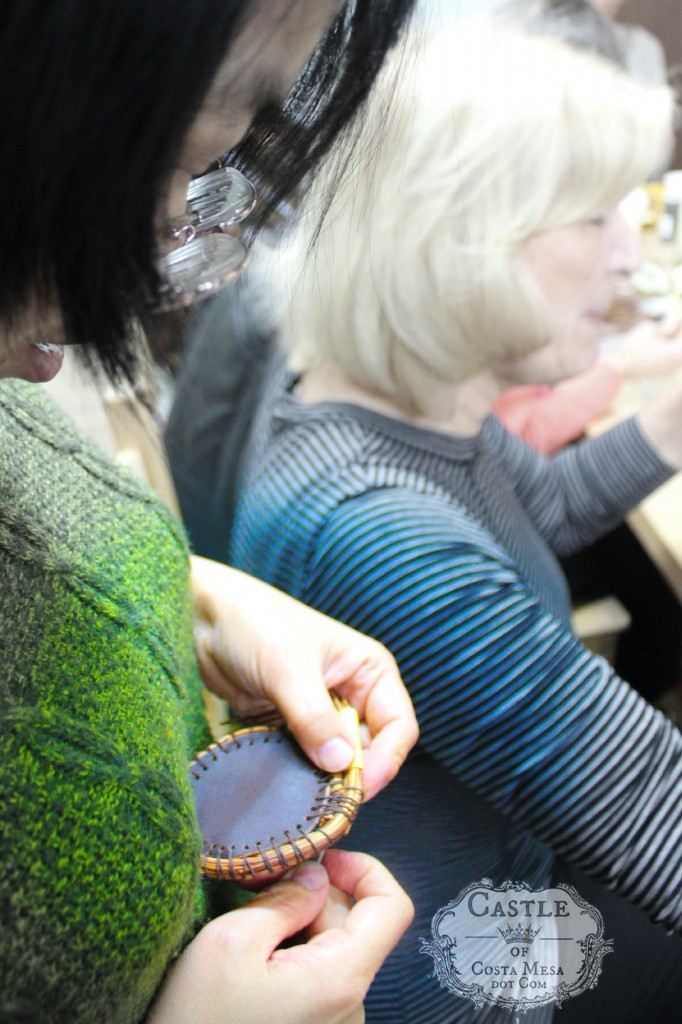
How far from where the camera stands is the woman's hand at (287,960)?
15.6 inches

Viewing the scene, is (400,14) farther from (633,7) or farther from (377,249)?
(633,7)

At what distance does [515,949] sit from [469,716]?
0.16 meters

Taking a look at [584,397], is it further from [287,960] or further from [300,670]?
[287,960]

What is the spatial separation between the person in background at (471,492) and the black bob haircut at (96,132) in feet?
0.86

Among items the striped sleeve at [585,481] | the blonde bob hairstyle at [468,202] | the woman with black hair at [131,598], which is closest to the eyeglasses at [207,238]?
the woman with black hair at [131,598]

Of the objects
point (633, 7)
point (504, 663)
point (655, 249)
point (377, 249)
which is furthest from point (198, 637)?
point (633, 7)

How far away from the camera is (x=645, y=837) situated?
643 millimetres

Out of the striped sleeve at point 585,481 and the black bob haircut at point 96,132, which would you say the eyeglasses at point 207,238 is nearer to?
the black bob haircut at point 96,132

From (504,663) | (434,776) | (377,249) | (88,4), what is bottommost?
(434,776)

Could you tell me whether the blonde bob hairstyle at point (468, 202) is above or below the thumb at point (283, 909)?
above

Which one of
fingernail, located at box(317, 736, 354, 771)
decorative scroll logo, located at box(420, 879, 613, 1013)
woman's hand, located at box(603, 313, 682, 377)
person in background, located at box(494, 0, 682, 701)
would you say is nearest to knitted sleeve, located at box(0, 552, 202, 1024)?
fingernail, located at box(317, 736, 354, 771)

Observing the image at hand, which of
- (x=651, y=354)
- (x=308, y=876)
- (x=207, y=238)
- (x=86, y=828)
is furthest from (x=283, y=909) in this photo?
(x=651, y=354)

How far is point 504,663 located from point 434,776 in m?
0.14

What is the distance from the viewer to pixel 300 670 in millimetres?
555
